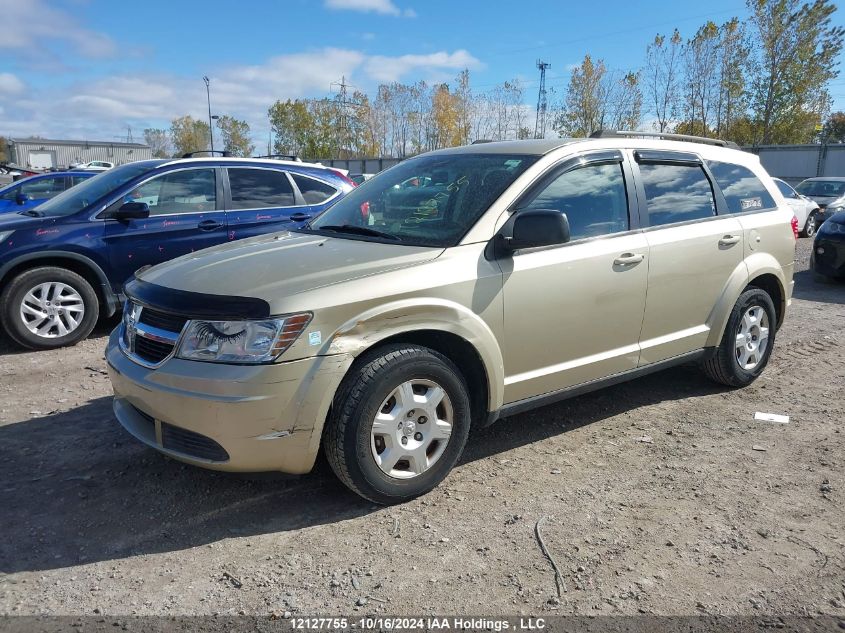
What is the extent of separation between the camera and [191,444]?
3094 mm

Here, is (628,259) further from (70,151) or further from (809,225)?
(70,151)

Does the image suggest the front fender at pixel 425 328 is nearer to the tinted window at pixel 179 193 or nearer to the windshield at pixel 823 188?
the tinted window at pixel 179 193

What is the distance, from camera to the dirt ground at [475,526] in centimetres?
268

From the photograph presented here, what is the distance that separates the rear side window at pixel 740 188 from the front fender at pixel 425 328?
257 cm

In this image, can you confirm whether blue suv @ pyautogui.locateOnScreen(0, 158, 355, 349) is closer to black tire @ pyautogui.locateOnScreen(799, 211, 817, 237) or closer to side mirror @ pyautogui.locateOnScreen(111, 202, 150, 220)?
side mirror @ pyautogui.locateOnScreen(111, 202, 150, 220)

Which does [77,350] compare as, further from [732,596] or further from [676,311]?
[732,596]

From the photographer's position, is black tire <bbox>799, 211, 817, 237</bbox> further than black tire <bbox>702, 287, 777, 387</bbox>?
Yes

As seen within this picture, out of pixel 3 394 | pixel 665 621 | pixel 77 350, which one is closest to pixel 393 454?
pixel 665 621

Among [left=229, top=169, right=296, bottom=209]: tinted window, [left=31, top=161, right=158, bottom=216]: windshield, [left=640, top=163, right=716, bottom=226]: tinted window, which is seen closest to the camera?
[left=640, top=163, right=716, bottom=226]: tinted window

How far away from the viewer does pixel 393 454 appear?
10.7 ft

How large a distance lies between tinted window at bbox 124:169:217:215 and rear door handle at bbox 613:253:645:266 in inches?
181

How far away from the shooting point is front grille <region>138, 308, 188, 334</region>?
3119mm

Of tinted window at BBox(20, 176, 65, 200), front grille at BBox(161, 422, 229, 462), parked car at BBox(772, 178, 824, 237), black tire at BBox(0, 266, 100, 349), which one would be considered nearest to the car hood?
front grille at BBox(161, 422, 229, 462)

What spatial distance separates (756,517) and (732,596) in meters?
0.75
